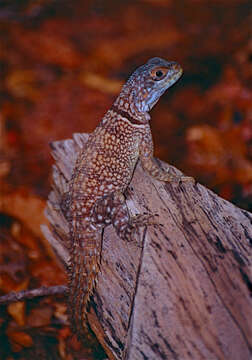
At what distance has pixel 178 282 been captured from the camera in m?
2.47

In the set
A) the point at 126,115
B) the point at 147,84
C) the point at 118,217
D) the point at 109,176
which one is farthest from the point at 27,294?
the point at 147,84

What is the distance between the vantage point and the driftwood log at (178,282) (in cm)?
229

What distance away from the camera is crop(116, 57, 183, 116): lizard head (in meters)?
3.45

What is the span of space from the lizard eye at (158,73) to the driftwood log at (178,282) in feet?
3.35

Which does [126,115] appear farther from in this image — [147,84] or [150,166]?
[150,166]

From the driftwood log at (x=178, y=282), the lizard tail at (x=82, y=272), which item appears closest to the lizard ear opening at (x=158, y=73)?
the driftwood log at (x=178, y=282)

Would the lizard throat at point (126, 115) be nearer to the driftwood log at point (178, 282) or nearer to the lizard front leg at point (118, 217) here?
the driftwood log at point (178, 282)

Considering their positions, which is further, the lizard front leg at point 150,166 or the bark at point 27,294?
the bark at point 27,294

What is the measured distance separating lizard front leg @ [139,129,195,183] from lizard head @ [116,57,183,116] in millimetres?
311

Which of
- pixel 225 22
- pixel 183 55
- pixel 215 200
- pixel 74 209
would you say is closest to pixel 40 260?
pixel 74 209

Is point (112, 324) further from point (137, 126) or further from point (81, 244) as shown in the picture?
point (137, 126)

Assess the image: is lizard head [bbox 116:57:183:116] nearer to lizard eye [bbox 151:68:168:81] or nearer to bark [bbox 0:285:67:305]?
lizard eye [bbox 151:68:168:81]

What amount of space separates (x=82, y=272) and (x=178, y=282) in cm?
83

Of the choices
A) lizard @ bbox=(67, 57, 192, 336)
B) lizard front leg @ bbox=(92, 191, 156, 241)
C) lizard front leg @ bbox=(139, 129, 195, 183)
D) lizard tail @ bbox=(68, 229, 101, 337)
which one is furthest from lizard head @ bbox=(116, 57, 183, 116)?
lizard tail @ bbox=(68, 229, 101, 337)
